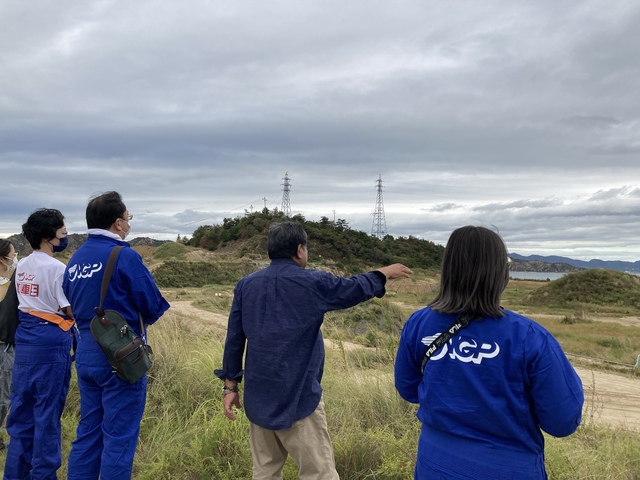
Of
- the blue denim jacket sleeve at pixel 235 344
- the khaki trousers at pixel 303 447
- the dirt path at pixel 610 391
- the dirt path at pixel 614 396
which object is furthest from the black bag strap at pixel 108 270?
the dirt path at pixel 614 396

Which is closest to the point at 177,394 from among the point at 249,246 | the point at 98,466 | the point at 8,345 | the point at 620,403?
the point at 8,345

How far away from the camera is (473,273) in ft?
6.80

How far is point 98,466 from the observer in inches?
136

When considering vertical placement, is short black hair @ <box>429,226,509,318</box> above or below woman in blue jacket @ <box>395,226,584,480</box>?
above

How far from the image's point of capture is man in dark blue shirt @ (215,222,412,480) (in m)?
2.93

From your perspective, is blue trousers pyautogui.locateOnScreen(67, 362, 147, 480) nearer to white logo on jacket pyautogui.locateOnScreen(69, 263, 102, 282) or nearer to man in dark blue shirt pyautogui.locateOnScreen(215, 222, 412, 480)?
white logo on jacket pyautogui.locateOnScreen(69, 263, 102, 282)

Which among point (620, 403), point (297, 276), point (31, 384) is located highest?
point (297, 276)

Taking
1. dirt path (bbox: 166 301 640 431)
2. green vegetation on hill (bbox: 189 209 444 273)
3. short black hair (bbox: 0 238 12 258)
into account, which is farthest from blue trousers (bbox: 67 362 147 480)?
green vegetation on hill (bbox: 189 209 444 273)

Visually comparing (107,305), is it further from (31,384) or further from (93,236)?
(31,384)

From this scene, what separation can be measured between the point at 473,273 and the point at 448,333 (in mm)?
248

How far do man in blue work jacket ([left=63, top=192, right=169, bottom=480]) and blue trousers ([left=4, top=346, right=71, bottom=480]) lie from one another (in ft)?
1.89

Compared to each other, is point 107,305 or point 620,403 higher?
point 107,305

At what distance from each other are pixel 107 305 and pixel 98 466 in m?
1.05

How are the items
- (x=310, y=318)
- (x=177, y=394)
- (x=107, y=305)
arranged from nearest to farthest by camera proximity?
(x=310, y=318)
(x=107, y=305)
(x=177, y=394)
